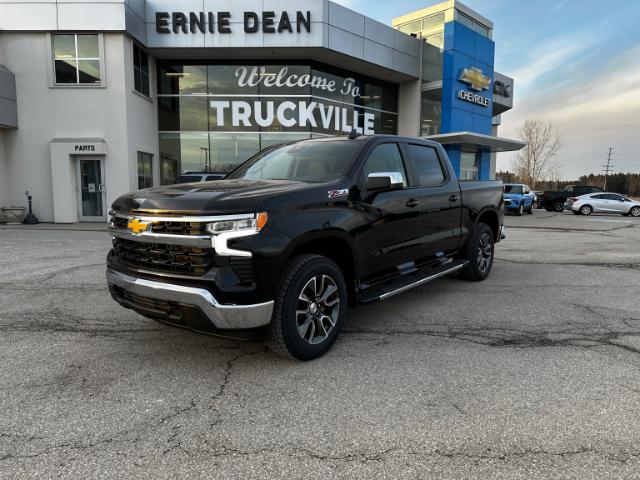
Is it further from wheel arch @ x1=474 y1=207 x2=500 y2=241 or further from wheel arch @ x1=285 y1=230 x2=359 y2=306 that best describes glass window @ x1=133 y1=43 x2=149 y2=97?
wheel arch @ x1=285 y1=230 x2=359 y2=306

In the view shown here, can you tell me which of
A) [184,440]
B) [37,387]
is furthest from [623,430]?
[37,387]

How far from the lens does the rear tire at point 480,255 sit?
6.38 m

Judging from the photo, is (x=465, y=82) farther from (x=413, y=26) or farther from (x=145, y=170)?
(x=145, y=170)

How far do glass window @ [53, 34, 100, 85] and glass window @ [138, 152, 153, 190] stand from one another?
3209 mm

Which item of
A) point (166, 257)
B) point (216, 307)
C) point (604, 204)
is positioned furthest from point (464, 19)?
point (216, 307)

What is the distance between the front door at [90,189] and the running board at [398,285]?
14919mm

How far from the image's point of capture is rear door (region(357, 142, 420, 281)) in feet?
13.9

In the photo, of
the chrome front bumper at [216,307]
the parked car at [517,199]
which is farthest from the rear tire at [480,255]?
the parked car at [517,199]

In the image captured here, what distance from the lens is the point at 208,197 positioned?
11.0ft

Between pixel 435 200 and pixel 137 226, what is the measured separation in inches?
132

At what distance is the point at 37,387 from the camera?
3.29 metres

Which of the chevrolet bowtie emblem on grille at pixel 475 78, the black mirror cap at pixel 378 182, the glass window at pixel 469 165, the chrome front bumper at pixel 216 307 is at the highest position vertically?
the chevrolet bowtie emblem on grille at pixel 475 78

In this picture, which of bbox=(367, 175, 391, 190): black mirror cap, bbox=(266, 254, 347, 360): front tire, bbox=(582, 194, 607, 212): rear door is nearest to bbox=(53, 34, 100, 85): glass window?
bbox=(367, 175, 391, 190): black mirror cap

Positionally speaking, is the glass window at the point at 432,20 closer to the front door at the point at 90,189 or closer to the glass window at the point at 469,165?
the glass window at the point at 469,165
